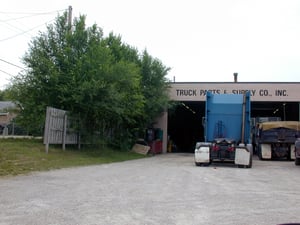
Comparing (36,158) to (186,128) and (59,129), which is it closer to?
(59,129)

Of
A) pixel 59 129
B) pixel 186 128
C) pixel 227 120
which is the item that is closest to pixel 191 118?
pixel 186 128

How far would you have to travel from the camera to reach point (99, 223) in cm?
754

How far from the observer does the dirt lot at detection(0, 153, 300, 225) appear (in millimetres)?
7977

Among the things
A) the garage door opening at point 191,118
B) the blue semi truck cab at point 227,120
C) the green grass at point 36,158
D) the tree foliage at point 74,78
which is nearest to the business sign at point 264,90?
the garage door opening at point 191,118

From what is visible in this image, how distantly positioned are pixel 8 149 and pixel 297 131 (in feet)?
60.8

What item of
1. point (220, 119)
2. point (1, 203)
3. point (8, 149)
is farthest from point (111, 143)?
point (1, 203)

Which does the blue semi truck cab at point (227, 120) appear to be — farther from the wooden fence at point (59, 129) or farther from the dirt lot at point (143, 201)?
the dirt lot at point (143, 201)

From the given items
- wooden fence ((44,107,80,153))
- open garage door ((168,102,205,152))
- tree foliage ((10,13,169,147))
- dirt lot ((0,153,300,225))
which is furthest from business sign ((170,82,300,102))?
dirt lot ((0,153,300,225))

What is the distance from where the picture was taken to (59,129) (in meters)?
24.2

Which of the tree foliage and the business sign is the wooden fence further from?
the business sign

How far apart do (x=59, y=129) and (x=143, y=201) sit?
49.3 feet

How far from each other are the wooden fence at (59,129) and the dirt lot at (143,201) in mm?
8062

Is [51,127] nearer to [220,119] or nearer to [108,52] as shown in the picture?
[108,52]

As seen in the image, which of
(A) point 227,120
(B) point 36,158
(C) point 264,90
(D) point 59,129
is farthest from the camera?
(C) point 264,90
